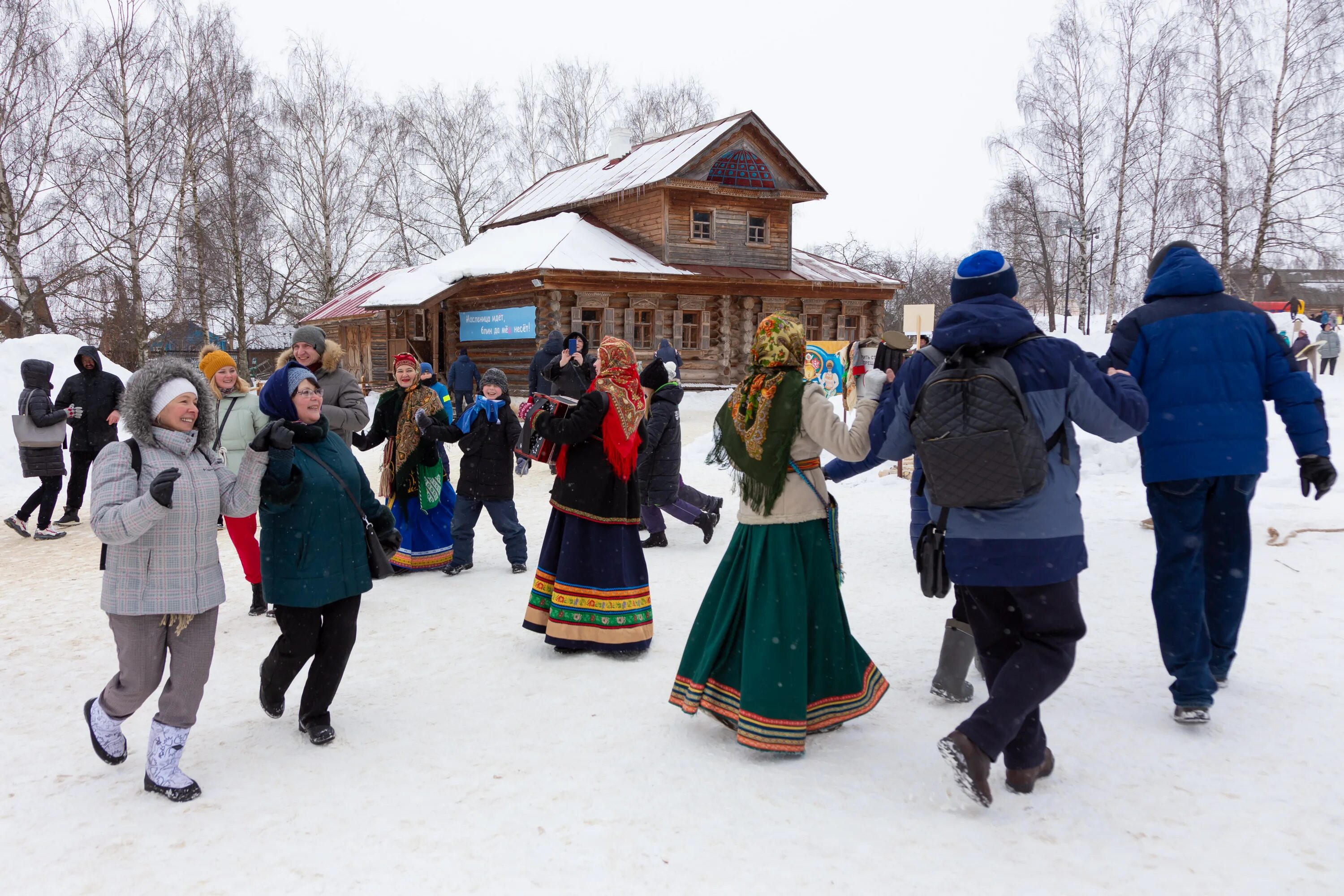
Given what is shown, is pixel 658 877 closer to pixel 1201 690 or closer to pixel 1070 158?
pixel 1201 690

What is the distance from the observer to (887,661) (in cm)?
426

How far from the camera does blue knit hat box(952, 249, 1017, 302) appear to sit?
9.16 feet

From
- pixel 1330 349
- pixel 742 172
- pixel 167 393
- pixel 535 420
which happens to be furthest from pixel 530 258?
pixel 167 393

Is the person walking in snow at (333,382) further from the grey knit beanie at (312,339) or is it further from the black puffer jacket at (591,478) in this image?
the black puffer jacket at (591,478)

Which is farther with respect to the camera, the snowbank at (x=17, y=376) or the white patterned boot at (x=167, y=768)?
the snowbank at (x=17, y=376)

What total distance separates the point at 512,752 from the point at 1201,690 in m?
2.61

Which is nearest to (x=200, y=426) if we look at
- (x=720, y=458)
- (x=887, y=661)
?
(x=720, y=458)

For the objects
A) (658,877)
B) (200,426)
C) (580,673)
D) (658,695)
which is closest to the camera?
(658,877)

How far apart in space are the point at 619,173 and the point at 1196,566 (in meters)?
22.0

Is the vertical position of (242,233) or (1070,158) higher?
(1070,158)

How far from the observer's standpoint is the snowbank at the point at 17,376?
1061 centimetres

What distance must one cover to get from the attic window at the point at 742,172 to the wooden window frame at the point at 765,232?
873 mm

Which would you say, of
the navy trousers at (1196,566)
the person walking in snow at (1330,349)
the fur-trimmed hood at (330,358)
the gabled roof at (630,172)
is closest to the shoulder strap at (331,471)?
the fur-trimmed hood at (330,358)

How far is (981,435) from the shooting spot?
259 cm
